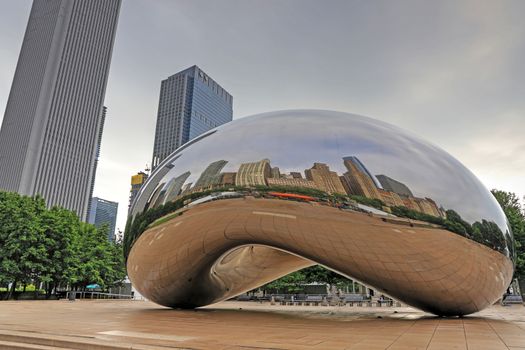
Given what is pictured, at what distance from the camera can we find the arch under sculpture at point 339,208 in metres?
7.84

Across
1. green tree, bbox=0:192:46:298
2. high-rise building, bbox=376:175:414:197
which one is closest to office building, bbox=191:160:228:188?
high-rise building, bbox=376:175:414:197

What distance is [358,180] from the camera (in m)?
7.83

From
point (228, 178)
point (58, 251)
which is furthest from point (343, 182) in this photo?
point (58, 251)

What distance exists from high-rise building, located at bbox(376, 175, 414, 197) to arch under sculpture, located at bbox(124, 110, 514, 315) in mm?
22

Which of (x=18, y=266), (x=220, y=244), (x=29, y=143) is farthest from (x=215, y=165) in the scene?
(x=29, y=143)

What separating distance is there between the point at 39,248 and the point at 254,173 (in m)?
31.0

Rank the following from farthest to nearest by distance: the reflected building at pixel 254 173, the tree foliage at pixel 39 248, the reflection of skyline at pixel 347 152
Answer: the tree foliage at pixel 39 248
the reflected building at pixel 254 173
the reflection of skyline at pixel 347 152

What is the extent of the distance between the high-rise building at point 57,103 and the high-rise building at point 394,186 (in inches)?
5398

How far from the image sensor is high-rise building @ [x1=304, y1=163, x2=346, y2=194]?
784 cm

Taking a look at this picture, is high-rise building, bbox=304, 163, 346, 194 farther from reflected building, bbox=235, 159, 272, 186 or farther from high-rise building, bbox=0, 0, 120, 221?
high-rise building, bbox=0, 0, 120, 221

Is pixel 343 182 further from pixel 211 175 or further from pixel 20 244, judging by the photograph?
pixel 20 244

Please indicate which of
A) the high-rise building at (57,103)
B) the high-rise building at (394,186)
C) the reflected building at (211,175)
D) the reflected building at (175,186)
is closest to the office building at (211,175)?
the reflected building at (211,175)

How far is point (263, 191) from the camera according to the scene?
819cm

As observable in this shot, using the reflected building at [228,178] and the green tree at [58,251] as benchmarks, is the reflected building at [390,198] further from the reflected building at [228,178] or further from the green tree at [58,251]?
the green tree at [58,251]
